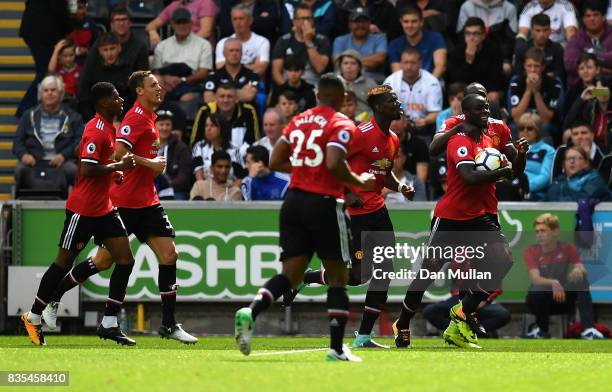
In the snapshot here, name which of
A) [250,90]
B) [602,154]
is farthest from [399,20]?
[602,154]

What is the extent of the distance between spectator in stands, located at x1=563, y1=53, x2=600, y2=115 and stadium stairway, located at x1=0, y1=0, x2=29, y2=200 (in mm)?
9008

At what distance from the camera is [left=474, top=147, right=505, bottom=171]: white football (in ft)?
47.1

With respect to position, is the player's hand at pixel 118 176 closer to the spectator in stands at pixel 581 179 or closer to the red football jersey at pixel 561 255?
the red football jersey at pixel 561 255

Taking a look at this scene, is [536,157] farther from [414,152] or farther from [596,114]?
[414,152]

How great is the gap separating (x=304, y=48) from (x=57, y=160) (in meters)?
4.38

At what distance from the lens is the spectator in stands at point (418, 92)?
20.8 m

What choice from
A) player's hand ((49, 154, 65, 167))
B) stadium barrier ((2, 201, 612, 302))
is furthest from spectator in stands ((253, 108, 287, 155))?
player's hand ((49, 154, 65, 167))

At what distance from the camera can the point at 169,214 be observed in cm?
1892

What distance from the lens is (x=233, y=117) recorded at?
20969mm

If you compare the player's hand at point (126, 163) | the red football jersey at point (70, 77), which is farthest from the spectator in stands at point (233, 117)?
the player's hand at point (126, 163)

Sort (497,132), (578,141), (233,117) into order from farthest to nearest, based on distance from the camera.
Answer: (233,117) < (578,141) < (497,132)

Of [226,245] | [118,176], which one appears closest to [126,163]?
[118,176]

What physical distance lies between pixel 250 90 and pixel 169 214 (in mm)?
3257

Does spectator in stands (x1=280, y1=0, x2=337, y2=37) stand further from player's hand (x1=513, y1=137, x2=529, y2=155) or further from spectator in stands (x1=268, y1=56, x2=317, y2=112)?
player's hand (x1=513, y1=137, x2=529, y2=155)
